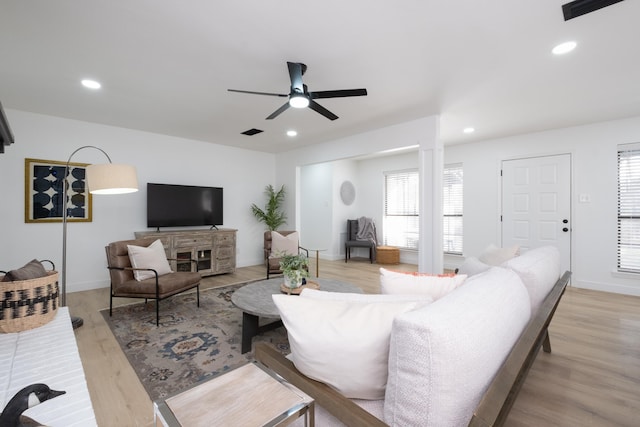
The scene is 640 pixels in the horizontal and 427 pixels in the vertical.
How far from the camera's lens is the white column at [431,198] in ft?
12.9

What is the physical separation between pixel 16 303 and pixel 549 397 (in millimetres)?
3156

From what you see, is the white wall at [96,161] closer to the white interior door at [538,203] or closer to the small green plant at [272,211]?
the small green plant at [272,211]

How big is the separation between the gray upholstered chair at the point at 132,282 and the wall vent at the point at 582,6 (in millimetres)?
3942

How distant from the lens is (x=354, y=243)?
667cm

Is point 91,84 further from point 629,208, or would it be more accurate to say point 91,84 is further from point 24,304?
point 629,208

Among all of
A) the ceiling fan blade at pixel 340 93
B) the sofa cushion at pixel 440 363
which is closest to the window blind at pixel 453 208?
the ceiling fan blade at pixel 340 93

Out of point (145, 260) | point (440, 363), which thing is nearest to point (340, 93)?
point (440, 363)

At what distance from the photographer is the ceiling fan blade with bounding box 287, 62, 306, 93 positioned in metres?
2.47

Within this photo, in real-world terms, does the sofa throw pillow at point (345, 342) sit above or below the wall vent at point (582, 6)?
below

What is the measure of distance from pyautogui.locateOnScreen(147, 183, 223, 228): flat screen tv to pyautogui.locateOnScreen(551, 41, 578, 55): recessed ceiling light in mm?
5090

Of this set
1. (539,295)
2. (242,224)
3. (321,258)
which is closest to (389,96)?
(539,295)

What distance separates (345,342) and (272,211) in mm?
5433

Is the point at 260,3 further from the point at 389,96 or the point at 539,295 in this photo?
the point at 539,295

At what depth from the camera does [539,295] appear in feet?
5.23
